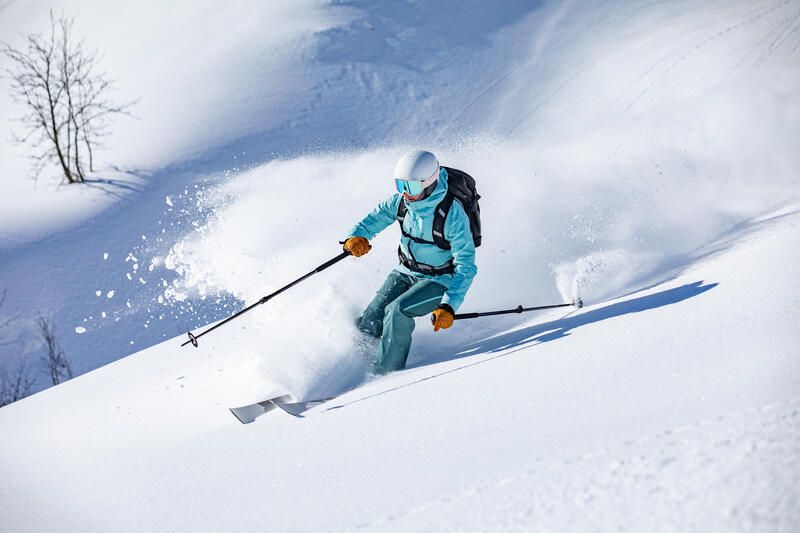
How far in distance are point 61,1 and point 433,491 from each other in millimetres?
34944

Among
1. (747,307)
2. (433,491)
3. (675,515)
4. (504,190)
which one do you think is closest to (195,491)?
(433,491)

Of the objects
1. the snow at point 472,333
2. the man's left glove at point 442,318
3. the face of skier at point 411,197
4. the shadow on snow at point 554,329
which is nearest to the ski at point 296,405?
the snow at point 472,333

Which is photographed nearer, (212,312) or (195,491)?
(195,491)

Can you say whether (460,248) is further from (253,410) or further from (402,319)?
(253,410)

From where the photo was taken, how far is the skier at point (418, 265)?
3.74 meters

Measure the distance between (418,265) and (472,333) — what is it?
3.02 feet

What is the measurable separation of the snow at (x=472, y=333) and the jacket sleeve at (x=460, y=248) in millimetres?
495

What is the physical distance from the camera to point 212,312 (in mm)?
10891

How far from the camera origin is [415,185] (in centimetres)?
373

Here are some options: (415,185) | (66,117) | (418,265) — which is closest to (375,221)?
(418,265)

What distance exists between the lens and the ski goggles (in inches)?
147

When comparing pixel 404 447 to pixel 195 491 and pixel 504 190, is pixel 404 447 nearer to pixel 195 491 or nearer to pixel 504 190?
pixel 195 491

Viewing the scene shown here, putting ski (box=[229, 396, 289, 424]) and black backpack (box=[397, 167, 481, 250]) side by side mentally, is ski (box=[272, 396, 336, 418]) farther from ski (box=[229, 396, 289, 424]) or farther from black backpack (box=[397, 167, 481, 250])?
black backpack (box=[397, 167, 481, 250])

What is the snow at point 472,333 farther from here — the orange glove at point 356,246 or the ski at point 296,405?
the orange glove at point 356,246
